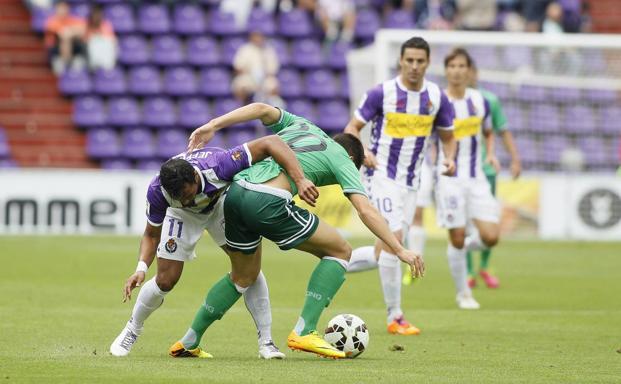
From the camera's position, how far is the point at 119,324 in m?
10.4

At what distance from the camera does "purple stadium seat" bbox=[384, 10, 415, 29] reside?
2673cm

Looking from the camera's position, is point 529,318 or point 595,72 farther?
point 595,72

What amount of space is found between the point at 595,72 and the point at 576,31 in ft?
14.6

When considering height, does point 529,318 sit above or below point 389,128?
below

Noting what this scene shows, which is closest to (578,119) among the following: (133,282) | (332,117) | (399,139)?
(332,117)

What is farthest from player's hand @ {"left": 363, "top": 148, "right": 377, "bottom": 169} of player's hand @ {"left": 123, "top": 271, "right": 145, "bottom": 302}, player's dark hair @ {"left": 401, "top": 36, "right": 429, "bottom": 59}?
player's hand @ {"left": 123, "top": 271, "right": 145, "bottom": 302}

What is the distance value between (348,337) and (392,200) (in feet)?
8.28

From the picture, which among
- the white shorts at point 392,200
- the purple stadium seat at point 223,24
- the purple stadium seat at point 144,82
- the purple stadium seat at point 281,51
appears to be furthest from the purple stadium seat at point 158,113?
the white shorts at point 392,200

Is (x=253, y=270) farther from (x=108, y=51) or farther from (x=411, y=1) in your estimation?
(x=411, y=1)

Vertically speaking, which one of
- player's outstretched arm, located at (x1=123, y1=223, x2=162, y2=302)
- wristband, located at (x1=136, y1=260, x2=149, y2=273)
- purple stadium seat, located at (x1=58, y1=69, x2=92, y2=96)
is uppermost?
player's outstretched arm, located at (x1=123, y1=223, x2=162, y2=302)

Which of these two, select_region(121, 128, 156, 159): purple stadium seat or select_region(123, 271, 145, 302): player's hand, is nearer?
select_region(123, 271, 145, 302): player's hand

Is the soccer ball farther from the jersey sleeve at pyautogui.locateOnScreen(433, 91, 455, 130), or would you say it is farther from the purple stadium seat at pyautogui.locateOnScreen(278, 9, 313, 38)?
the purple stadium seat at pyautogui.locateOnScreen(278, 9, 313, 38)

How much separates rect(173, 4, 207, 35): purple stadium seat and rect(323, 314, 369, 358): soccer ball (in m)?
18.0

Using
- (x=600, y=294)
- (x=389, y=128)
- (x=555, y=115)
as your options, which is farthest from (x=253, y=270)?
(x=555, y=115)
